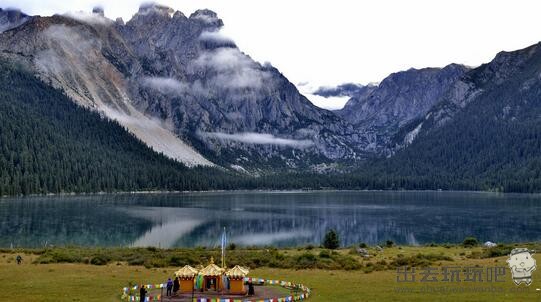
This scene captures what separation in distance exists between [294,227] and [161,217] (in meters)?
42.7

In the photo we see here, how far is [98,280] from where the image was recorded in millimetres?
50000

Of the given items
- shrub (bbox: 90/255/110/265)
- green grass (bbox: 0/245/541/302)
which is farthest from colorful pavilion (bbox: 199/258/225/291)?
shrub (bbox: 90/255/110/265)

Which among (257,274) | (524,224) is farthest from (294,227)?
(257,274)

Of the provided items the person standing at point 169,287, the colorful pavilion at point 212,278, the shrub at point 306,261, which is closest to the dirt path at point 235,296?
the person standing at point 169,287

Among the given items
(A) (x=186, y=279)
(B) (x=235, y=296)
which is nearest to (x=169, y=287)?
(A) (x=186, y=279)

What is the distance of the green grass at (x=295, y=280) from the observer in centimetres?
4022

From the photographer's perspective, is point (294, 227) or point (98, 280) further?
point (294, 227)

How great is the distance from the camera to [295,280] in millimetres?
50594

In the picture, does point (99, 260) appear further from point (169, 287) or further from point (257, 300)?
point (257, 300)

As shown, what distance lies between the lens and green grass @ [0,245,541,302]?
40.2m

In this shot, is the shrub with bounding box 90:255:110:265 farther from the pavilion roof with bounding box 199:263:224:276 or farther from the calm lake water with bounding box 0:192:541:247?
the calm lake water with bounding box 0:192:541:247

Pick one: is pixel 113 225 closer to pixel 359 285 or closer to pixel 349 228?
pixel 349 228

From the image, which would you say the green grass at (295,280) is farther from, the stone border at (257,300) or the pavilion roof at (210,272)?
the pavilion roof at (210,272)

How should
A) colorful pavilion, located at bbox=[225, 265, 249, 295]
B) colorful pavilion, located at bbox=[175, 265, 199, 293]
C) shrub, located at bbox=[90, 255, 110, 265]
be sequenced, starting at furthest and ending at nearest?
shrub, located at bbox=[90, 255, 110, 265] → colorful pavilion, located at bbox=[175, 265, 199, 293] → colorful pavilion, located at bbox=[225, 265, 249, 295]
